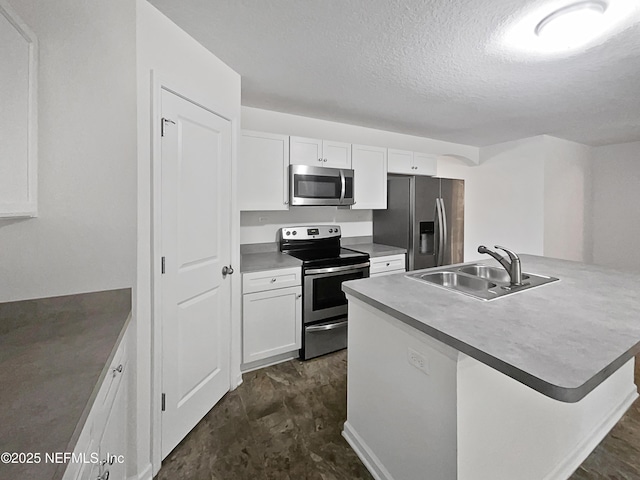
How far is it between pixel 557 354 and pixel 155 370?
1.76m

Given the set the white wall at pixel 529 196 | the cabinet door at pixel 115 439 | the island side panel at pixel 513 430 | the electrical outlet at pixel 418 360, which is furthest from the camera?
the white wall at pixel 529 196

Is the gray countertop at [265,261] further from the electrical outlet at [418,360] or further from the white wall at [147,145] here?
the electrical outlet at [418,360]

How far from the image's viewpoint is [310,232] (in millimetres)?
3215

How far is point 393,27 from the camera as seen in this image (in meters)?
1.58

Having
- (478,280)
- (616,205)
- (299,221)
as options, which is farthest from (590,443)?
(616,205)

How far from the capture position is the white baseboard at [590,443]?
141 cm

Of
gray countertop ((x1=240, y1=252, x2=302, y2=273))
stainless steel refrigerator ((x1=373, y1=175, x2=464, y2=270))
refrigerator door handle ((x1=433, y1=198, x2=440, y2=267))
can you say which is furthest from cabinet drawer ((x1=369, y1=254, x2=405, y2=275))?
gray countertop ((x1=240, y1=252, x2=302, y2=273))

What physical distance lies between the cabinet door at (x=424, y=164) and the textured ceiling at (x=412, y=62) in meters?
0.49

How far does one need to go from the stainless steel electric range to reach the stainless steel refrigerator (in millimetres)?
780

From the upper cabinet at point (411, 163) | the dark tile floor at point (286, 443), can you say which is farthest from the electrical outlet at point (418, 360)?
the upper cabinet at point (411, 163)

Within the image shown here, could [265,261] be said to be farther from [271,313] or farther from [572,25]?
[572,25]

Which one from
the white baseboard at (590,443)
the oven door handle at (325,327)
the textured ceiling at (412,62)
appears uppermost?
the textured ceiling at (412,62)

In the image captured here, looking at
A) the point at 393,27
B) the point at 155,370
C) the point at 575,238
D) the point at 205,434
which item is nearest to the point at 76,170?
the point at 155,370

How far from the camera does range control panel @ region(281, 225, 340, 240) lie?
3086 millimetres
